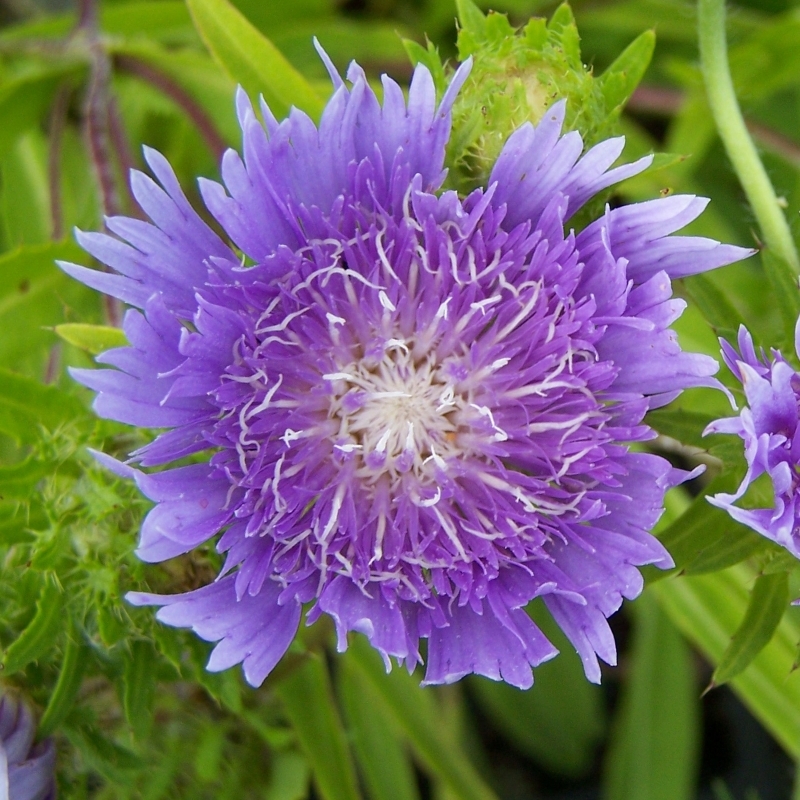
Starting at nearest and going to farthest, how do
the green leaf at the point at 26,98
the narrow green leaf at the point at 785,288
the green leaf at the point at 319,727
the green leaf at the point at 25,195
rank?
the narrow green leaf at the point at 785,288 < the green leaf at the point at 319,727 < the green leaf at the point at 26,98 < the green leaf at the point at 25,195

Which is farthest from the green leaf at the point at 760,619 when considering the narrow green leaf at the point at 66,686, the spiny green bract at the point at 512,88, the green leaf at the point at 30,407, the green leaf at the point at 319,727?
the green leaf at the point at 30,407

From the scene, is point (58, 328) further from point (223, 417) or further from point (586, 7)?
point (586, 7)

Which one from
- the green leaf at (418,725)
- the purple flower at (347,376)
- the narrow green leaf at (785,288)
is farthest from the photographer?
the green leaf at (418,725)

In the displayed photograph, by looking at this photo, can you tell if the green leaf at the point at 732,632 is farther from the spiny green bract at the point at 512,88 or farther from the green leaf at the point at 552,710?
the spiny green bract at the point at 512,88

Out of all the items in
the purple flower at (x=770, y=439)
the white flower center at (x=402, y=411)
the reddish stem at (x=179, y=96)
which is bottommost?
Answer: the reddish stem at (x=179, y=96)

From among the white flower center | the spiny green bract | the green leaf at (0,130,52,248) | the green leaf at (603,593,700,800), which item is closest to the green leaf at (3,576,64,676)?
the white flower center

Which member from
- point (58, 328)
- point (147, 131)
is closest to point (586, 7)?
point (147, 131)
